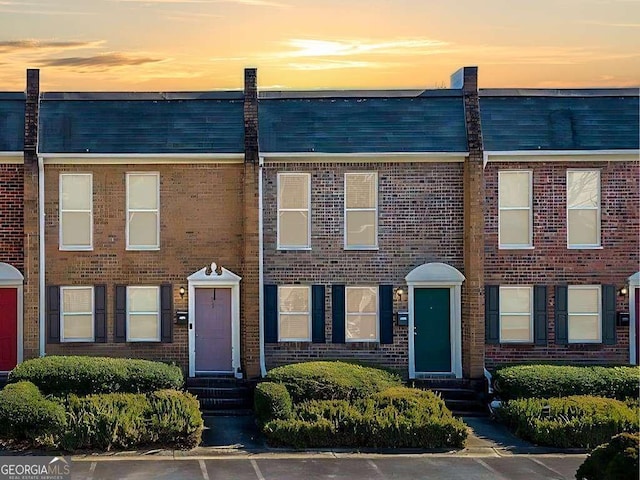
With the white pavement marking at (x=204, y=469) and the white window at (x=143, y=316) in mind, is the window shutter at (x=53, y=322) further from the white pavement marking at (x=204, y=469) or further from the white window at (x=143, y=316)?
the white pavement marking at (x=204, y=469)

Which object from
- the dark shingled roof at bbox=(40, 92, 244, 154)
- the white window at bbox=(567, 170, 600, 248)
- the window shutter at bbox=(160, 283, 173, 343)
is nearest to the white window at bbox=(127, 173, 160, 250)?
the dark shingled roof at bbox=(40, 92, 244, 154)

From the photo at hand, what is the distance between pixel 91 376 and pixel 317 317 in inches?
230

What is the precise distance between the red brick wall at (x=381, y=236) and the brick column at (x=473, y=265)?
424 mm

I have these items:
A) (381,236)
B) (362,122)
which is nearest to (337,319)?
(381,236)

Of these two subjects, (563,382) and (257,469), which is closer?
(257,469)

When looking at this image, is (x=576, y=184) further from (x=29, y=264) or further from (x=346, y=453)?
(x=29, y=264)

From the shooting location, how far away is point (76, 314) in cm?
2478

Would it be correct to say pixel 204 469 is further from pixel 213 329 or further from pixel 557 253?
pixel 557 253

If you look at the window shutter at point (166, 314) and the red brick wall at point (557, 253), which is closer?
the window shutter at point (166, 314)

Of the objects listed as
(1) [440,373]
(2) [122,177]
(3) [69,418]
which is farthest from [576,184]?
(3) [69,418]

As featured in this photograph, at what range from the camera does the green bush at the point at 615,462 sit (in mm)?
14773

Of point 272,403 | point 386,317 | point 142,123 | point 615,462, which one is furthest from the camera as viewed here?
point 142,123

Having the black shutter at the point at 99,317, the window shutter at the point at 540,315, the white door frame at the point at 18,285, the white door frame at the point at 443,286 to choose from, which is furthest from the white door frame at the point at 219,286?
the window shutter at the point at 540,315

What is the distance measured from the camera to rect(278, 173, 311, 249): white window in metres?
24.9
